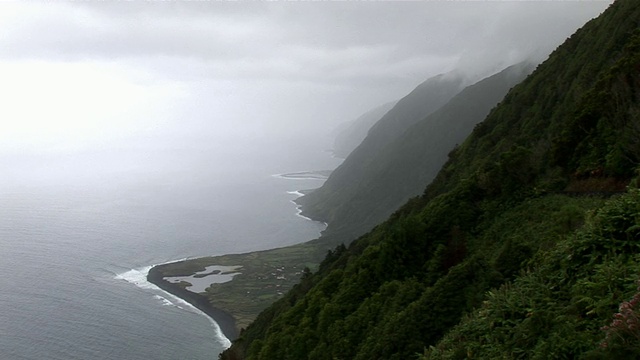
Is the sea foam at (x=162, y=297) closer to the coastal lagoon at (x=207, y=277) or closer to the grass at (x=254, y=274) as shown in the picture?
the grass at (x=254, y=274)

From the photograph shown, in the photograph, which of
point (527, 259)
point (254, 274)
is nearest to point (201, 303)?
point (254, 274)

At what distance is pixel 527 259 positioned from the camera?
860 inches

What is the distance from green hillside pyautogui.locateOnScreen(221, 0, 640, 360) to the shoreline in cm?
5019

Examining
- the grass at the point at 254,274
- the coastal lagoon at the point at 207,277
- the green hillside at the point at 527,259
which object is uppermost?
the green hillside at the point at 527,259

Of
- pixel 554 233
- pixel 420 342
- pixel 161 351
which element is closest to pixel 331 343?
pixel 420 342

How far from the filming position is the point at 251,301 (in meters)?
120

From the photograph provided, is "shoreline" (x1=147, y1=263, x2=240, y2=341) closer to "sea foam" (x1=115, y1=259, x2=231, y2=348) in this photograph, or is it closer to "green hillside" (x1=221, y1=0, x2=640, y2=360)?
"sea foam" (x1=115, y1=259, x2=231, y2=348)

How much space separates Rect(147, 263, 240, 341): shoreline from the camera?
101562 mm

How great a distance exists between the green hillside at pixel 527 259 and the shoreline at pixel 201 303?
50.2 m

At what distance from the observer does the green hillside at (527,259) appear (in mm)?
12516

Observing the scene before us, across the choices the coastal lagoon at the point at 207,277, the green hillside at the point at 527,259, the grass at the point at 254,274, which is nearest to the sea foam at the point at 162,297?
the grass at the point at 254,274

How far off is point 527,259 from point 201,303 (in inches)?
4159

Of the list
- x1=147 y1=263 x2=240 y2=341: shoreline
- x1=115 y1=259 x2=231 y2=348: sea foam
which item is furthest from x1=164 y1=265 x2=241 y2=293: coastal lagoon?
x1=115 y1=259 x2=231 y2=348: sea foam

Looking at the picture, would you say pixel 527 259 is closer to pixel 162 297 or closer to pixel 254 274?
pixel 162 297
